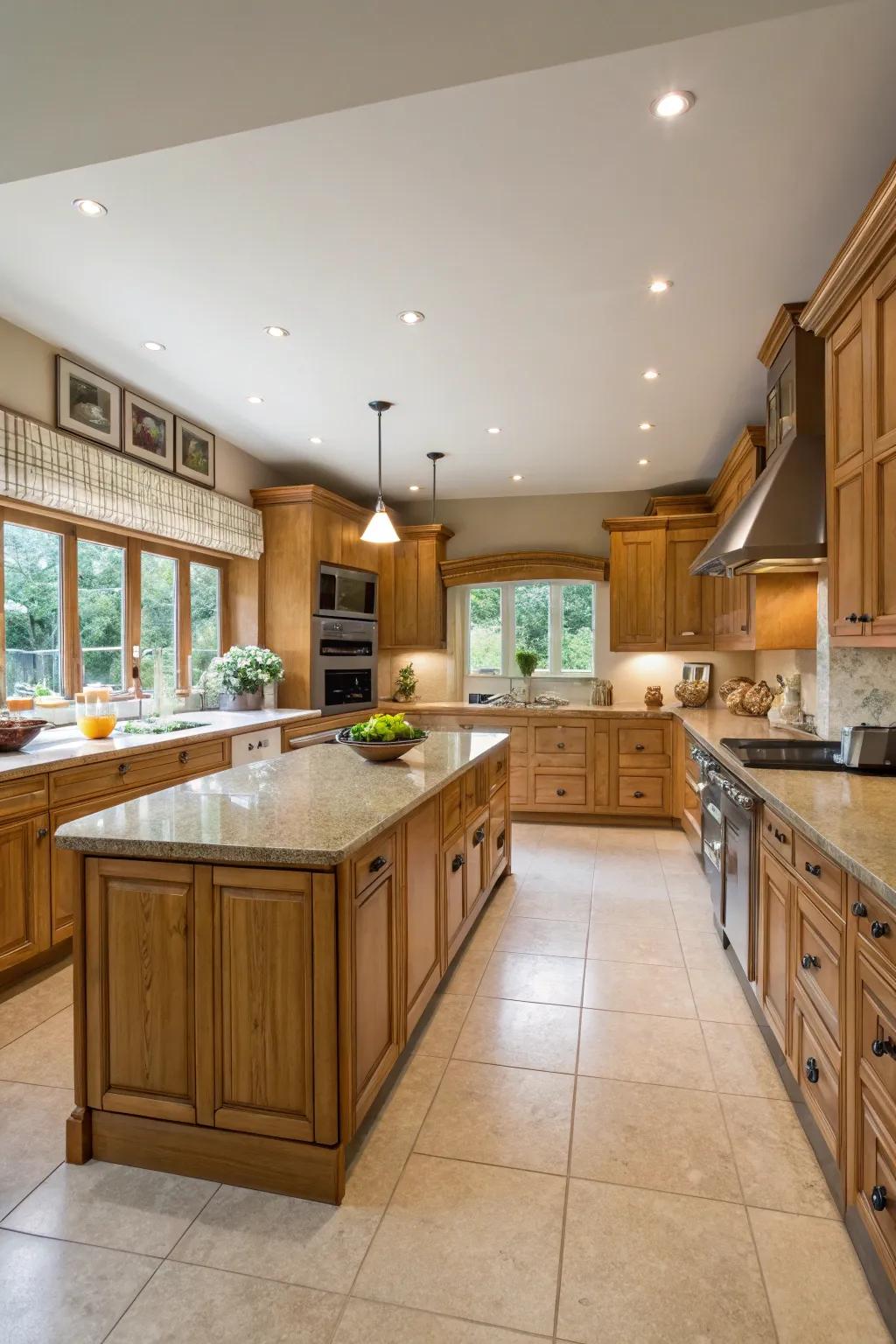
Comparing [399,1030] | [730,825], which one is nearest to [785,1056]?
[730,825]

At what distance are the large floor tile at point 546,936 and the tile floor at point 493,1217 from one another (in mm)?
584

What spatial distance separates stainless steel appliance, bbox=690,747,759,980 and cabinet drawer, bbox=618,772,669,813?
1.82m

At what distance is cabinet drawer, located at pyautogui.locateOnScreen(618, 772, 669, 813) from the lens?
546cm

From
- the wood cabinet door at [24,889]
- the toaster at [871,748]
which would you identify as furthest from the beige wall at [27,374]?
the toaster at [871,748]

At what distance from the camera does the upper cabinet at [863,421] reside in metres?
2.11

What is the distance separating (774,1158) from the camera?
1.88 metres

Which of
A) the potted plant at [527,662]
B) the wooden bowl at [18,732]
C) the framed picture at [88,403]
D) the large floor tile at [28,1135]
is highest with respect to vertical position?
the framed picture at [88,403]

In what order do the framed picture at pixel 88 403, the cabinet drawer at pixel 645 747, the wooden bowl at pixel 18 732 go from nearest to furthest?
the wooden bowl at pixel 18 732 → the framed picture at pixel 88 403 → the cabinet drawer at pixel 645 747

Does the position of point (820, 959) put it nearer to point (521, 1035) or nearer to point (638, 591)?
point (521, 1035)

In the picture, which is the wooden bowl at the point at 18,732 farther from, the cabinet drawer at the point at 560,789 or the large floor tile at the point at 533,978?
the cabinet drawer at the point at 560,789

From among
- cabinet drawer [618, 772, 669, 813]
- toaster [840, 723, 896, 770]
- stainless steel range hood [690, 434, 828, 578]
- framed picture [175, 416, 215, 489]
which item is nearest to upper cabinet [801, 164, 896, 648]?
stainless steel range hood [690, 434, 828, 578]

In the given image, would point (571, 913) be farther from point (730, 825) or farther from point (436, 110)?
point (436, 110)

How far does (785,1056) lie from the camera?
213cm

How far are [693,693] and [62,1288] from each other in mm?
5132
